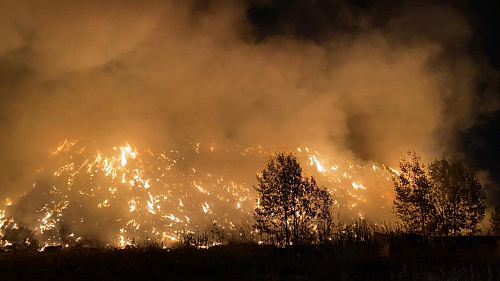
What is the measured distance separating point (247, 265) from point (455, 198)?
4093 centimetres

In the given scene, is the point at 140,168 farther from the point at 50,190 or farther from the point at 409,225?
the point at 409,225

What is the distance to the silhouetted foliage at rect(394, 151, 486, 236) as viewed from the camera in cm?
4741

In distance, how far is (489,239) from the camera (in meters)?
25.1

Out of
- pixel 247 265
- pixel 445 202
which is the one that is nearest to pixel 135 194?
pixel 445 202

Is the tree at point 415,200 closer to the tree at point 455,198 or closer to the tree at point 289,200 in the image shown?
the tree at point 455,198

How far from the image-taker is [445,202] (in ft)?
159

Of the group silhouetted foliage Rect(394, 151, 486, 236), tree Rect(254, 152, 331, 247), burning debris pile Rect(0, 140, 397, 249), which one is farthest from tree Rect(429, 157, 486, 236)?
burning debris pile Rect(0, 140, 397, 249)

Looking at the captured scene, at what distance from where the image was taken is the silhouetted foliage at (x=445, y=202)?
47.4 meters

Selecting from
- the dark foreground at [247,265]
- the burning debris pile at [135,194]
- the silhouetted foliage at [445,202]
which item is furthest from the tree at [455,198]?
the burning debris pile at [135,194]

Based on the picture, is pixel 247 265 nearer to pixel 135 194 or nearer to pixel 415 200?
pixel 415 200

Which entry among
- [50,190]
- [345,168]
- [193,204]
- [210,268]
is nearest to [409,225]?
[210,268]

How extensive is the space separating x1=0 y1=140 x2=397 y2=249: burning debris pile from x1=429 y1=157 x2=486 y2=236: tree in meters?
61.9

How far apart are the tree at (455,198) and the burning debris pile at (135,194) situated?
6194 centimetres

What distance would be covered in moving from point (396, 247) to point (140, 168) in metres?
103
